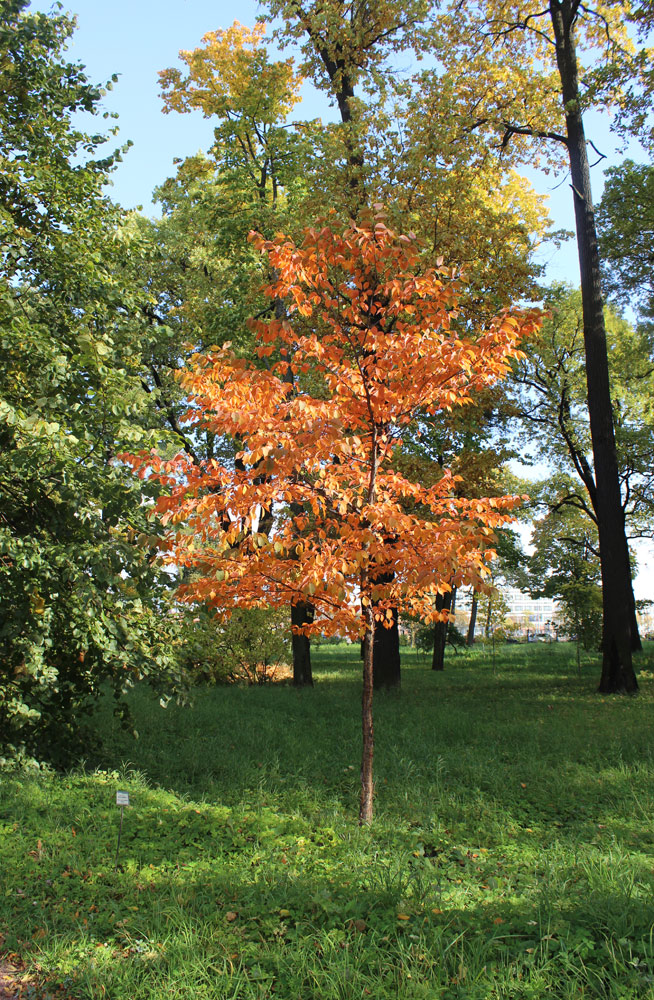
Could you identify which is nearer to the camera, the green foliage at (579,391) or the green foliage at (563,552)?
the green foliage at (579,391)

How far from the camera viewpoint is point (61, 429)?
19.2 ft

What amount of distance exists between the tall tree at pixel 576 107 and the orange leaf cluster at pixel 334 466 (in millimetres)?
7110

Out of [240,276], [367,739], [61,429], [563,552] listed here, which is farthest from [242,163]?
[563,552]

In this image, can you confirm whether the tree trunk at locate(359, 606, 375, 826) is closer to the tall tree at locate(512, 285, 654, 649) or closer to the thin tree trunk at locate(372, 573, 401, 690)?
the thin tree trunk at locate(372, 573, 401, 690)

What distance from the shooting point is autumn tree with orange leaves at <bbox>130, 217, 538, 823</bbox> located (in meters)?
4.16

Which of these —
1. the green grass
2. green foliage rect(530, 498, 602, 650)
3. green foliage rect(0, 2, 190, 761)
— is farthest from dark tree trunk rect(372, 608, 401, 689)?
green foliage rect(530, 498, 602, 650)

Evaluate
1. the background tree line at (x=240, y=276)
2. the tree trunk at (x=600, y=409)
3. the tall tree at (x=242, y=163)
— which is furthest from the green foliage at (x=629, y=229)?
the tall tree at (x=242, y=163)

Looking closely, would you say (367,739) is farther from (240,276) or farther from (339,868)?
(240,276)

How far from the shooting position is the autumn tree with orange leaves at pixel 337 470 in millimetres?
4160

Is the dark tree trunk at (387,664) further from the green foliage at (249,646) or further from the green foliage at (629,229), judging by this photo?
the green foliage at (629,229)

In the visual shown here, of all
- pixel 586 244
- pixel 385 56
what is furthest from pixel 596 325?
pixel 385 56

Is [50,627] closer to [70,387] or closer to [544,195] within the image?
[70,387]

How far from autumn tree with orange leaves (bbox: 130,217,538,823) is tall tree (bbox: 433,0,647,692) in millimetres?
7072

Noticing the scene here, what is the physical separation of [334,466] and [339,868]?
2.80 m
